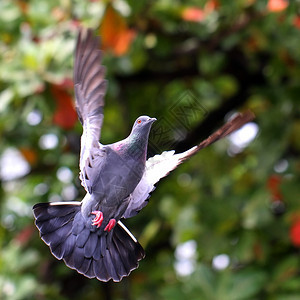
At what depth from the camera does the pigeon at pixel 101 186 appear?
0.56 feet

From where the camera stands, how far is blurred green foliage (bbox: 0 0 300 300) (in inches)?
41.8

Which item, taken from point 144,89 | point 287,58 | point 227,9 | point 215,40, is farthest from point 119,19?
point 144,89

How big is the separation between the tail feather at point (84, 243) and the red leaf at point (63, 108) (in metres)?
0.77

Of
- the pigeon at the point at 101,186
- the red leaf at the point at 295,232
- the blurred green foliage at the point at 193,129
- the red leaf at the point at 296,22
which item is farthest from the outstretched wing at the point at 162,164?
the red leaf at the point at 296,22

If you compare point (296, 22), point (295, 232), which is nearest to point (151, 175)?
point (295, 232)

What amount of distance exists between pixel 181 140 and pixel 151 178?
0.08 ft

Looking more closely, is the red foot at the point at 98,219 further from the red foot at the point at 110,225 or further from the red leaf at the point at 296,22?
the red leaf at the point at 296,22

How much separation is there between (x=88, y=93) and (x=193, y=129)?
762mm

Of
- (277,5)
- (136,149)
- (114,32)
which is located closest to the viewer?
(136,149)

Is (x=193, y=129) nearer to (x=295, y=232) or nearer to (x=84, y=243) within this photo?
(x=295, y=232)

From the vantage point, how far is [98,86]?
0.62 ft

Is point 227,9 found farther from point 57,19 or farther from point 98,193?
point 98,193

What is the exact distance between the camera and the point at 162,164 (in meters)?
0.19

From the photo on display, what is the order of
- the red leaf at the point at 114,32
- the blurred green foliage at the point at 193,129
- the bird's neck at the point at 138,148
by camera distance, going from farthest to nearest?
the blurred green foliage at the point at 193,129 → the red leaf at the point at 114,32 → the bird's neck at the point at 138,148
